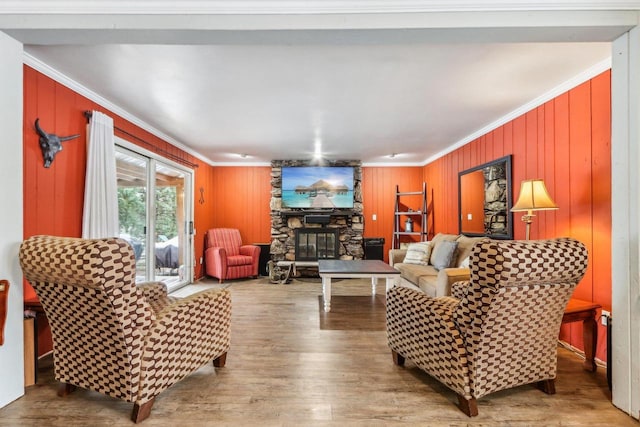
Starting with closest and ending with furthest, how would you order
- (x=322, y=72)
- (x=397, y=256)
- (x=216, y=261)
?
(x=322, y=72) → (x=397, y=256) → (x=216, y=261)

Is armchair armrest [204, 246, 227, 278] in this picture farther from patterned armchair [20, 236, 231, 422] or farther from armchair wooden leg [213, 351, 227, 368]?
patterned armchair [20, 236, 231, 422]

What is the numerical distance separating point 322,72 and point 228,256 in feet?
13.7

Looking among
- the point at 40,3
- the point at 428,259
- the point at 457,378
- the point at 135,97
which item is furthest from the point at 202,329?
the point at 428,259

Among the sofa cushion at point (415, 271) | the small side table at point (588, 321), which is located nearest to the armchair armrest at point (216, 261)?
the sofa cushion at point (415, 271)

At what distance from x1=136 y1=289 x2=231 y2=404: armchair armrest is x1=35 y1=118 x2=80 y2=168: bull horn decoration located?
169 centimetres

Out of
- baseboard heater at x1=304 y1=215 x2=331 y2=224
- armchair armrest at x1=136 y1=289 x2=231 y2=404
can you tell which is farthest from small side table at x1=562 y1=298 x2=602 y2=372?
baseboard heater at x1=304 y1=215 x2=331 y2=224

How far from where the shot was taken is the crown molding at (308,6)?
1718 mm

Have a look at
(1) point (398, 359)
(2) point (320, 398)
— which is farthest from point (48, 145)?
(1) point (398, 359)

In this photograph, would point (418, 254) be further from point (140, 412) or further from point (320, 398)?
point (140, 412)

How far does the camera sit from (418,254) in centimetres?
455

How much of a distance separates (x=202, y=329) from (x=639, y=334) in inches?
104

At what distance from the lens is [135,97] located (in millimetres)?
3006

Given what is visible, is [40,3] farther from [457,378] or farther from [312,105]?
[457,378]

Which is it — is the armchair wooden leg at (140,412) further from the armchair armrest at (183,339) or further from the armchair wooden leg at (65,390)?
the armchair wooden leg at (65,390)
